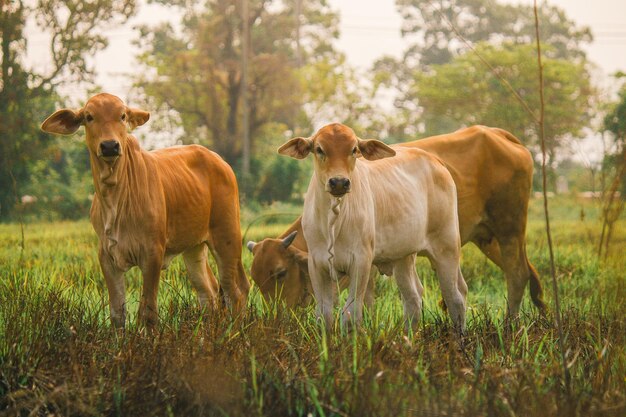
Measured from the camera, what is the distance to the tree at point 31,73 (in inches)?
414

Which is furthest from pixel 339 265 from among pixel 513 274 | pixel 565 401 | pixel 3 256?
pixel 3 256

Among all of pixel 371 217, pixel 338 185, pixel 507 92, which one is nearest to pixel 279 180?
pixel 507 92

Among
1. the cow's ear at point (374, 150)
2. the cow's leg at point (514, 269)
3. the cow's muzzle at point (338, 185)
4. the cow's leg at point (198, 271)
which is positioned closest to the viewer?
the cow's muzzle at point (338, 185)

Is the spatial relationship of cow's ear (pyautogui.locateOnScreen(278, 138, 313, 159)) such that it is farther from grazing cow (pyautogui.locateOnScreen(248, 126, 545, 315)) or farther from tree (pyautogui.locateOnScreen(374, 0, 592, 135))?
tree (pyautogui.locateOnScreen(374, 0, 592, 135))

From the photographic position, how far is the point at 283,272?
6.66 metres

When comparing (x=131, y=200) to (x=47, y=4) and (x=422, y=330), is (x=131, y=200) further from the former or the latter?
(x=47, y=4)

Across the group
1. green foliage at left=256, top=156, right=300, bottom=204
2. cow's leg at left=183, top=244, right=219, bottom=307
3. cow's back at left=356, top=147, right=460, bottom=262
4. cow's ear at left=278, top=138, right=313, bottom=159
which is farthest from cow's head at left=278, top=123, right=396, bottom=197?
green foliage at left=256, top=156, right=300, bottom=204

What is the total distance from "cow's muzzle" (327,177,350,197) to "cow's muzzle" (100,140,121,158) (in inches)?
52.5

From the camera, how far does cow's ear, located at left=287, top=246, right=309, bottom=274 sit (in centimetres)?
658

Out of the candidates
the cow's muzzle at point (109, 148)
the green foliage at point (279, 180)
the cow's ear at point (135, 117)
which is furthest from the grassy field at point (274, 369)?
the green foliage at point (279, 180)

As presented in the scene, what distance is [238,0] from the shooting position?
2738 cm

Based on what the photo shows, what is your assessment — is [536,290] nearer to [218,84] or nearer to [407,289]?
[407,289]

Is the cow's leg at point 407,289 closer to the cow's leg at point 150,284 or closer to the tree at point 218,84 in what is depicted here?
the cow's leg at point 150,284

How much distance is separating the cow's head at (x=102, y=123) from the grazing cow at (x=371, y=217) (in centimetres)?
102
